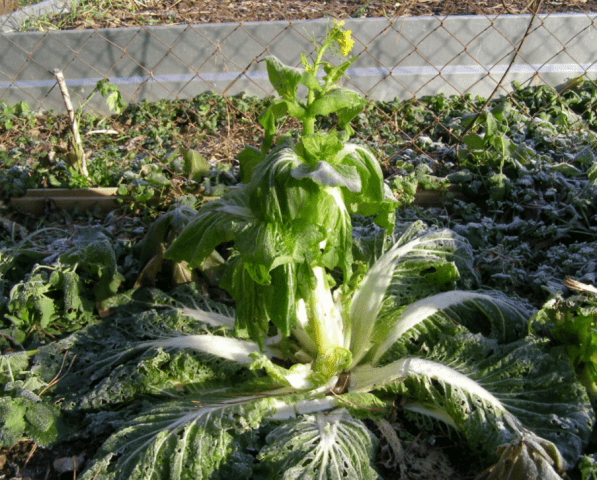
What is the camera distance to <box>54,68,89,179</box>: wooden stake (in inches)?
133

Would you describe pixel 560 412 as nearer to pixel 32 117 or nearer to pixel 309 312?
pixel 309 312

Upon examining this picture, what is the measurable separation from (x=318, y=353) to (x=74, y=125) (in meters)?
2.40

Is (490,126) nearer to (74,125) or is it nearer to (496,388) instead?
(496,388)

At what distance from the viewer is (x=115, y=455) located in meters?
1.86

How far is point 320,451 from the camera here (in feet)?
5.76

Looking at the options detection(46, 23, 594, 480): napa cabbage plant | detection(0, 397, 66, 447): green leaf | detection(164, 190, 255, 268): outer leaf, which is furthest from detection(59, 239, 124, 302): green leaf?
detection(0, 397, 66, 447): green leaf

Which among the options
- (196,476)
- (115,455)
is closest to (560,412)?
(196,476)

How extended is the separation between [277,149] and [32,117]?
359 cm

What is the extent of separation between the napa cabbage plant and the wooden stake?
1.62 meters

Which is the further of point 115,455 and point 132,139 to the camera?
point 132,139

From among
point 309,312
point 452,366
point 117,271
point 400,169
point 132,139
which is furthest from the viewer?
point 132,139

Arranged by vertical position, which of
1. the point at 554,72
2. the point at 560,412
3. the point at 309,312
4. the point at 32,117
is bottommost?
the point at 560,412

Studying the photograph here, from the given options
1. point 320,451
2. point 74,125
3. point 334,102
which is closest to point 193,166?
point 74,125

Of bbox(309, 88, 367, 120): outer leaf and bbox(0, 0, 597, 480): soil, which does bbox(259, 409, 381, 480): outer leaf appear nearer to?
bbox(309, 88, 367, 120): outer leaf
